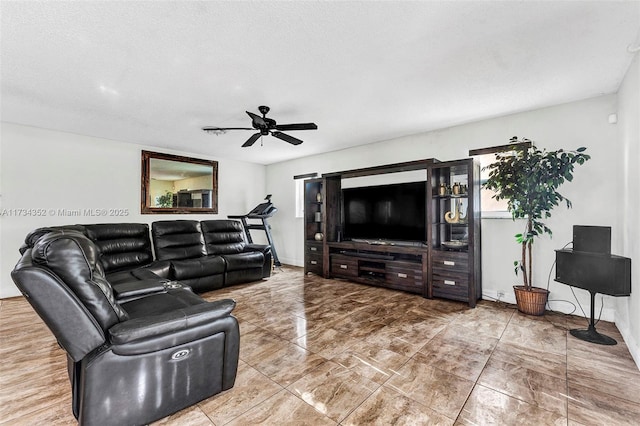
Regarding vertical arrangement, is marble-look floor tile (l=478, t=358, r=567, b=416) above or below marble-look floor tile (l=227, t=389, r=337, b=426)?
below

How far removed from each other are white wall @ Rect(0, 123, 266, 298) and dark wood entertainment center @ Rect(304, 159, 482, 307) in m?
3.31

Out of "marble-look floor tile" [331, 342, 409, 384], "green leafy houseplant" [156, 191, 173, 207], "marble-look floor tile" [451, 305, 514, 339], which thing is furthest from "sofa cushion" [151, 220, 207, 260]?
"marble-look floor tile" [451, 305, 514, 339]

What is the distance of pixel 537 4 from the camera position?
1.76m

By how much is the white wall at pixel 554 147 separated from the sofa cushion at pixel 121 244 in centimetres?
407

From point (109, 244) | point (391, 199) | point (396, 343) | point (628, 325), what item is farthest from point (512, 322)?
point (109, 244)

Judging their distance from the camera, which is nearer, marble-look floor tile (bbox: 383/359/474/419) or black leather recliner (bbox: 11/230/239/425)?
black leather recliner (bbox: 11/230/239/425)

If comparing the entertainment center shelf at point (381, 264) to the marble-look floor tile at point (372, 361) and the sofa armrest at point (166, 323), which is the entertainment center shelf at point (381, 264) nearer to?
the marble-look floor tile at point (372, 361)

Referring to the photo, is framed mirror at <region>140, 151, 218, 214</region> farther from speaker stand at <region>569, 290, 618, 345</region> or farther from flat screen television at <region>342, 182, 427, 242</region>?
speaker stand at <region>569, 290, 618, 345</region>

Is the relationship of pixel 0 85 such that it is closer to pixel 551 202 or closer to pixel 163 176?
pixel 163 176

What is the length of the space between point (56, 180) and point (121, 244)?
1.61 m

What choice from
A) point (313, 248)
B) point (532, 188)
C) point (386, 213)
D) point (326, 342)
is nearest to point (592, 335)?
point (532, 188)

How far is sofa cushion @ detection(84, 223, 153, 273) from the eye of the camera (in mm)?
3760

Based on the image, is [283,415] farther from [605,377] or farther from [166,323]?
[605,377]

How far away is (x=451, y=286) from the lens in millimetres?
3639
